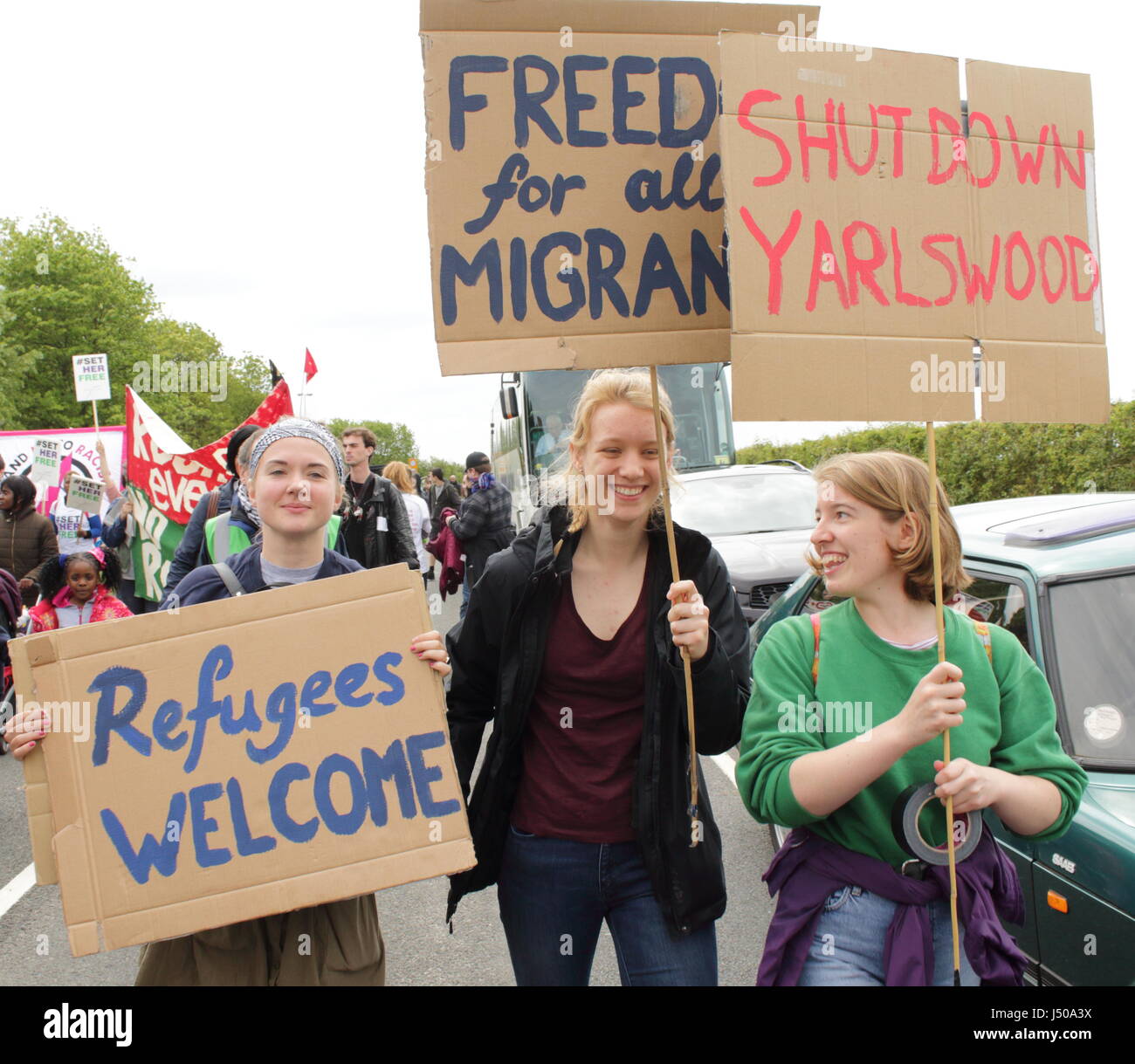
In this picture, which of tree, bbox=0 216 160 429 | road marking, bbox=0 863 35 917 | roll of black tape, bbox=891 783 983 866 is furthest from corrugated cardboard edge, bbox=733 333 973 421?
tree, bbox=0 216 160 429

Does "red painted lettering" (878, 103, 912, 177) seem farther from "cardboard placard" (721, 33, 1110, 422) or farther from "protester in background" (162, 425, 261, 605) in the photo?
"protester in background" (162, 425, 261, 605)

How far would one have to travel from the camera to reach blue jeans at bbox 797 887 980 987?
6.22 ft

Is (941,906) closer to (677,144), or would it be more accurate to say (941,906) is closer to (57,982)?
(677,144)

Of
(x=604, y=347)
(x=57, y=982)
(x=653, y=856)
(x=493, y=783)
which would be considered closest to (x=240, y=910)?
(x=493, y=783)

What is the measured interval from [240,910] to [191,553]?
9.37 ft

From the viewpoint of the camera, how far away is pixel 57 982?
379cm

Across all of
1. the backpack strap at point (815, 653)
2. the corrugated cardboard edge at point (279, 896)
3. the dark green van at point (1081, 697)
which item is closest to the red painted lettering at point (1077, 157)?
the backpack strap at point (815, 653)

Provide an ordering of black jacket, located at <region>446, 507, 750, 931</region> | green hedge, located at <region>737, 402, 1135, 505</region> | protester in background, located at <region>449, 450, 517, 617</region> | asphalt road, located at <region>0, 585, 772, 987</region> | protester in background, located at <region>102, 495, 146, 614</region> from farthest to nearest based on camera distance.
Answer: protester in background, located at <region>449, 450, 517, 617</region> < green hedge, located at <region>737, 402, 1135, 505</region> < protester in background, located at <region>102, 495, 146, 614</region> < asphalt road, located at <region>0, 585, 772, 987</region> < black jacket, located at <region>446, 507, 750, 931</region>

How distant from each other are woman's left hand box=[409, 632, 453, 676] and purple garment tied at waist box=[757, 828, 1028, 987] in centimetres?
83

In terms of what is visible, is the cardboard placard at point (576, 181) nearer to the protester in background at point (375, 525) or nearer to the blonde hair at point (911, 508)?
the blonde hair at point (911, 508)

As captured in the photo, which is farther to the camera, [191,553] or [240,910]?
[191,553]

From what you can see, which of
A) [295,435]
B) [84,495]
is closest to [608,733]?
[295,435]

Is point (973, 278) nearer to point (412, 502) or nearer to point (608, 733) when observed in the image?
point (608, 733)
